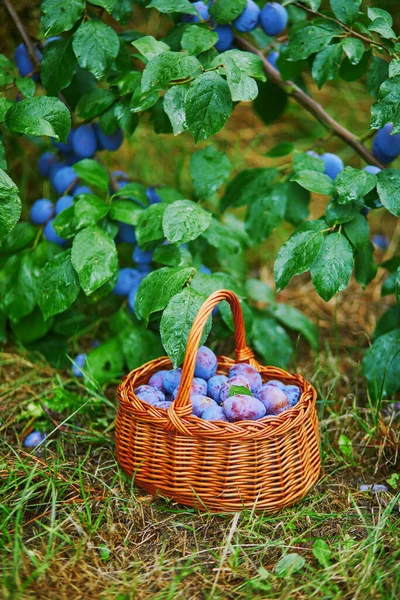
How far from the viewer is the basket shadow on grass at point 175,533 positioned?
102 centimetres

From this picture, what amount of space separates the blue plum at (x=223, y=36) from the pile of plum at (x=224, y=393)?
75cm

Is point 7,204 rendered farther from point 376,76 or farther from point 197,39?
point 376,76

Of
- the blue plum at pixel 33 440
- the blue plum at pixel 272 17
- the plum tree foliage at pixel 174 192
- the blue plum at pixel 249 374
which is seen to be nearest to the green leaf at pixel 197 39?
the plum tree foliage at pixel 174 192

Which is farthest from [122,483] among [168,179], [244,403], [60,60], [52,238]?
[168,179]

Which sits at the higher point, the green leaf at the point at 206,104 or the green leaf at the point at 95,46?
the green leaf at the point at 95,46

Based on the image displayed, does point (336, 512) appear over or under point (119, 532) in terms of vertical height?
under

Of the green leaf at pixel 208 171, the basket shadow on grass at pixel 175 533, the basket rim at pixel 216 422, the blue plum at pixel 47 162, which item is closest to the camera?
the basket shadow on grass at pixel 175 533

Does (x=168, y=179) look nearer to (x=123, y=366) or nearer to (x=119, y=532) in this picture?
(x=123, y=366)

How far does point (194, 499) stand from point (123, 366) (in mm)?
→ 584

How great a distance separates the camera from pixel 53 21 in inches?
54.7

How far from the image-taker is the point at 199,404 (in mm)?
1229

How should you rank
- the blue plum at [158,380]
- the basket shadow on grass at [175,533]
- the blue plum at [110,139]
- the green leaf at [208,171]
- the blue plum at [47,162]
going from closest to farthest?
the basket shadow on grass at [175,533]
the blue plum at [158,380]
the green leaf at [208,171]
the blue plum at [110,139]
the blue plum at [47,162]

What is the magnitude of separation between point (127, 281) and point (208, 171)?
34 centimetres

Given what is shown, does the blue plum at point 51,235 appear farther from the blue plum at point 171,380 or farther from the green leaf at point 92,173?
the blue plum at point 171,380
